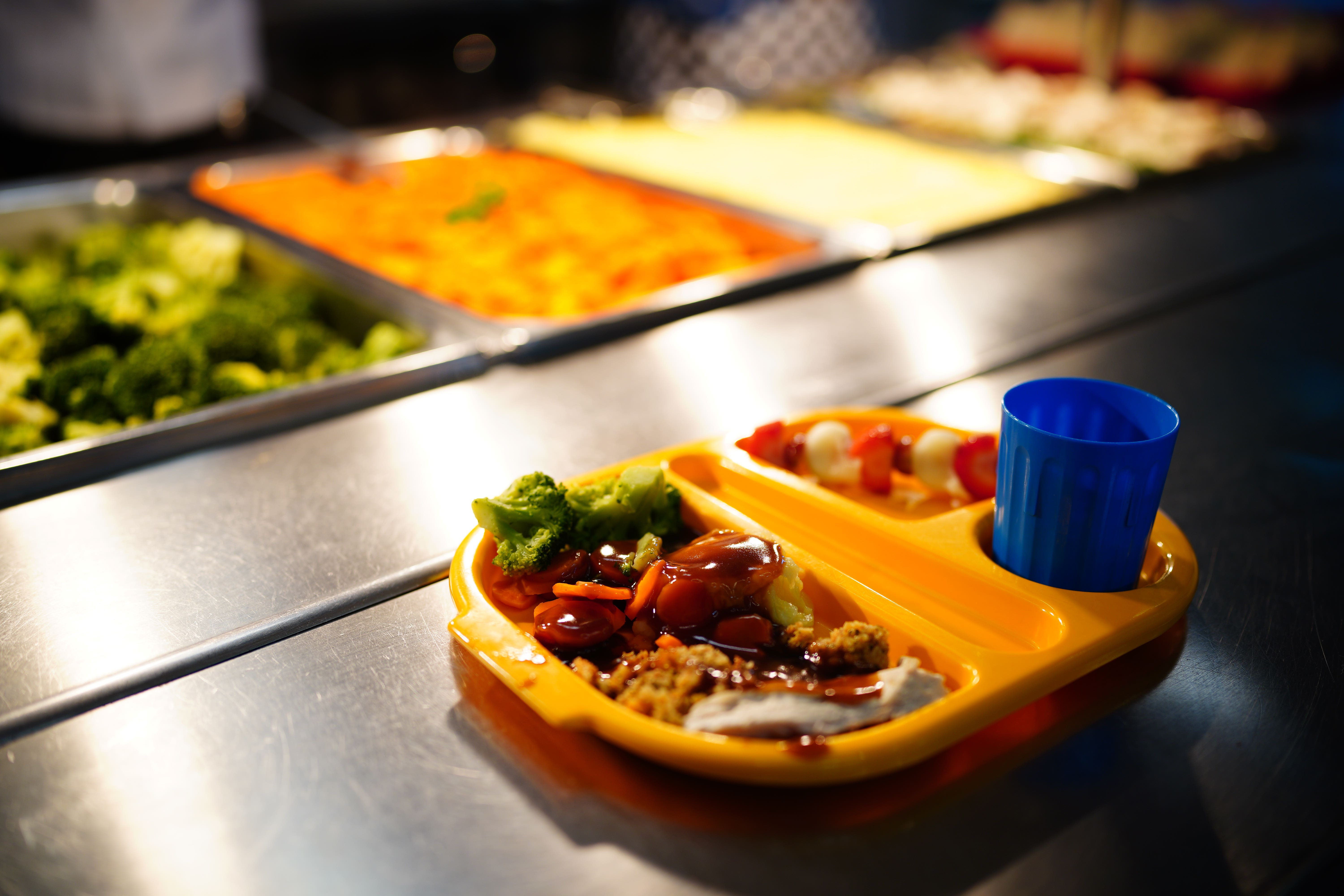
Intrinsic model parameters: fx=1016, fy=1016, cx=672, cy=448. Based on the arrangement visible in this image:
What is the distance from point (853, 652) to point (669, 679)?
0.16 meters

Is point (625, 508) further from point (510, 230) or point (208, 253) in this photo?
point (208, 253)

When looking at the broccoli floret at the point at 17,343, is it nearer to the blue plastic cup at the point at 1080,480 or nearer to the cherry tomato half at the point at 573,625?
the cherry tomato half at the point at 573,625

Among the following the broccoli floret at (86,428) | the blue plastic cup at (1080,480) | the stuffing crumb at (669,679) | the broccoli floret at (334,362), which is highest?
the blue plastic cup at (1080,480)

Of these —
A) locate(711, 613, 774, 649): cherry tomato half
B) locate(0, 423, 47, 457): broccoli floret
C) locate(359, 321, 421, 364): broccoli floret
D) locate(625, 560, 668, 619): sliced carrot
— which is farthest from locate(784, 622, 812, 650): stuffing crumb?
locate(0, 423, 47, 457): broccoli floret

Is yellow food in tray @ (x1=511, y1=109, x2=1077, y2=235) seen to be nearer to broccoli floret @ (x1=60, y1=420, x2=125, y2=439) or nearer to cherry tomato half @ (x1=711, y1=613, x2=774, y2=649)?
broccoli floret @ (x1=60, y1=420, x2=125, y2=439)

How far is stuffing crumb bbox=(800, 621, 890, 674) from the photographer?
848 mm

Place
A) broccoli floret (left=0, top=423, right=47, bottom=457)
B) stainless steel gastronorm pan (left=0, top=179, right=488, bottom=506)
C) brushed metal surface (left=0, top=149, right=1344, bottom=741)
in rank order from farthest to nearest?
broccoli floret (left=0, top=423, right=47, bottom=457) < stainless steel gastronorm pan (left=0, top=179, right=488, bottom=506) < brushed metal surface (left=0, top=149, right=1344, bottom=741)

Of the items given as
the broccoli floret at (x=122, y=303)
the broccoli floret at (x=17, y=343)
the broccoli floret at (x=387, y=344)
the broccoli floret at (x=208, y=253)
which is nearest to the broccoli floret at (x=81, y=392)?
the broccoli floret at (x=17, y=343)

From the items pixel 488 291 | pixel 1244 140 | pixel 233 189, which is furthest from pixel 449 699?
pixel 1244 140

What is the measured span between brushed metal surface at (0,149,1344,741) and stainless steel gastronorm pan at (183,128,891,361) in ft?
0.10

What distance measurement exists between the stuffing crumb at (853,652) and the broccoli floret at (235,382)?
3.47ft

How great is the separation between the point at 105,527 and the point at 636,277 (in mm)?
1092

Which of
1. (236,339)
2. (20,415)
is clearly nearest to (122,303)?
(236,339)

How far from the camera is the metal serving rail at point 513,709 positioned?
727 mm
